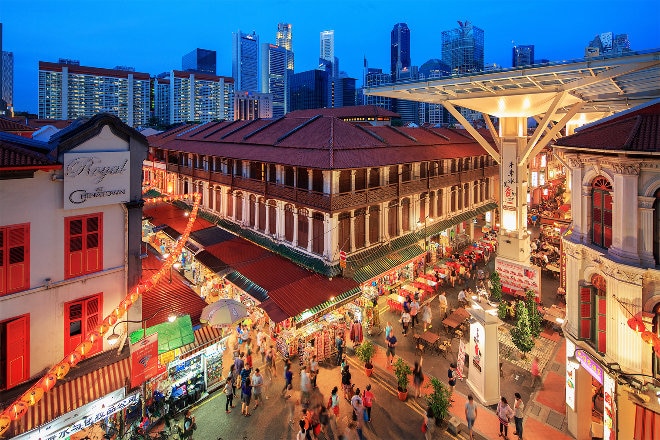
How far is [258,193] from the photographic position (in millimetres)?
25688

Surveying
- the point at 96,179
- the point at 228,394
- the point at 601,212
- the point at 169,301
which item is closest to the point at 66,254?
the point at 96,179

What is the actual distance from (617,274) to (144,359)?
622 inches

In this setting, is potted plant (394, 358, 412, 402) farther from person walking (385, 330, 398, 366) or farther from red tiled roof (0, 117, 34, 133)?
red tiled roof (0, 117, 34, 133)

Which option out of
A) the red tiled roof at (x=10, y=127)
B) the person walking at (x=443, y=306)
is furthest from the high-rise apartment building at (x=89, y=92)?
the person walking at (x=443, y=306)

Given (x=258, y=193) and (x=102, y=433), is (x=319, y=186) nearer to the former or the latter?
(x=258, y=193)

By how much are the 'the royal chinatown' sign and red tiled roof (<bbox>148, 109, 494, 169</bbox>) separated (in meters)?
9.67

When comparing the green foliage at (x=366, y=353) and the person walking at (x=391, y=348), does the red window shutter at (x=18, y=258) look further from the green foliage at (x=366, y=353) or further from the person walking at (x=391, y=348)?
the person walking at (x=391, y=348)

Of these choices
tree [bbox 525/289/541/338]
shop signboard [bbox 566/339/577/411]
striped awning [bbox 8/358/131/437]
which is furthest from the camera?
tree [bbox 525/289/541/338]

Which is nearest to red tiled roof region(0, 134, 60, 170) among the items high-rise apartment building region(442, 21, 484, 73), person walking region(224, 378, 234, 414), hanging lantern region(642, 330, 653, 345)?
person walking region(224, 378, 234, 414)

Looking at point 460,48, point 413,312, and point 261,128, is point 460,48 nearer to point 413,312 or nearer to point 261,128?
point 261,128

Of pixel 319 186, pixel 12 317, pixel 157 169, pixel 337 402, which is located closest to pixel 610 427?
pixel 337 402

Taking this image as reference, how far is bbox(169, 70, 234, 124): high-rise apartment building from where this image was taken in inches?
5541

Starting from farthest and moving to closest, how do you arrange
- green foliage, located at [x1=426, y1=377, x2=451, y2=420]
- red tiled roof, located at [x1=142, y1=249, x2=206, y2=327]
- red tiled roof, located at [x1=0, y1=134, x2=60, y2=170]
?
red tiled roof, located at [x1=142, y1=249, x2=206, y2=327] → green foliage, located at [x1=426, y1=377, x2=451, y2=420] → red tiled roof, located at [x1=0, y1=134, x2=60, y2=170]

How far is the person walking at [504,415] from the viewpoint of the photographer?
1348 cm
